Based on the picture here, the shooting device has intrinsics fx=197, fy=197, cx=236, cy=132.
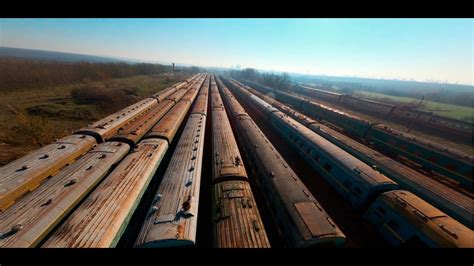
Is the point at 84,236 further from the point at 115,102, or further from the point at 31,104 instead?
the point at 31,104

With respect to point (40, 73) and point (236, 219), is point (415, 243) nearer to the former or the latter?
point (236, 219)

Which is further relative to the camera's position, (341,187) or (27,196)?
(341,187)

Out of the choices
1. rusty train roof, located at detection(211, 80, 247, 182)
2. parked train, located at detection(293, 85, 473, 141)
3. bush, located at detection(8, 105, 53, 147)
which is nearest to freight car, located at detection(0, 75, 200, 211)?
bush, located at detection(8, 105, 53, 147)

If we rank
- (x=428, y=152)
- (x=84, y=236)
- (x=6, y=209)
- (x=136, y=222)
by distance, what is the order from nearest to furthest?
(x=84, y=236) → (x=6, y=209) → (x=136, y=222) → (x=428, y=152)
